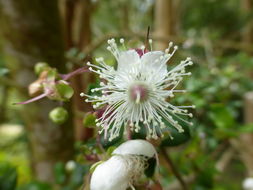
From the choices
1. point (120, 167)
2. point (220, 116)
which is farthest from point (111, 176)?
point (220, 116)

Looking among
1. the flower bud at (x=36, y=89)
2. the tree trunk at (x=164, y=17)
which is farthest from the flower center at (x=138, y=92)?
the tree trunk at (x=164, y=17)

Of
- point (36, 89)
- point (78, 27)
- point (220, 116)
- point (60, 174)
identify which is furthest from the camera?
point (78, 27)

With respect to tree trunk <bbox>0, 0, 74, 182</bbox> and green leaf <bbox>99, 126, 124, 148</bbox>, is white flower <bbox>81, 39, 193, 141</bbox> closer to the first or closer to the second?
green leaf <bbox>99, 126, 124, 148</bbox>

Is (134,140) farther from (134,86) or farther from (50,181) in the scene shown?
(50,181)

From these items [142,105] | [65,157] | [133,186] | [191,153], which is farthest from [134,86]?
[65,157]

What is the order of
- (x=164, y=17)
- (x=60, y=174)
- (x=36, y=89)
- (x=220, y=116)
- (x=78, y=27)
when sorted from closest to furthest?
(x=36, y=89) < (x=60, y=174) < (x=220, y=116) < (x=78, y=27) < (x=164, y=17)

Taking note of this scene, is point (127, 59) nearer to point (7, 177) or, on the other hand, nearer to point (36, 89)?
point (36, 89)

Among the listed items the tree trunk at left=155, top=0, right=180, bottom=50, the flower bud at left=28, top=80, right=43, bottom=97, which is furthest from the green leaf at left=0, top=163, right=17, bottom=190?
the tree trunk at left=155, top=0, right=180, bottom=50
